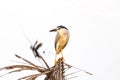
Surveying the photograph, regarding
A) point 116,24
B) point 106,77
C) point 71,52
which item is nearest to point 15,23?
point 71,52

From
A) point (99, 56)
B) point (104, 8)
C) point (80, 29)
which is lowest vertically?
point (99, 56)

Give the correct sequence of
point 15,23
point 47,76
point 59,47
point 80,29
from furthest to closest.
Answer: point 80,29 → point 15,23 → point 59,47 → point 47,76

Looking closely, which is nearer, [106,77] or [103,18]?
[106,77]

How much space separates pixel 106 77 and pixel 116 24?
582mm

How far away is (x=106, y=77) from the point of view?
7.42ft

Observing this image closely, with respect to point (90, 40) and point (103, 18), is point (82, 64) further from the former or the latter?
point (103, 18)

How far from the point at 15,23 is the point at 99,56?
2.41 ft

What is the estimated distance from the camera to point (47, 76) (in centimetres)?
54

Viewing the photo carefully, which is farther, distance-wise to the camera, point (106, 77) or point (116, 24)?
point (116, 24)

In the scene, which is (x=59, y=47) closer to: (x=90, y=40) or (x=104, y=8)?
(x=90, y=40)

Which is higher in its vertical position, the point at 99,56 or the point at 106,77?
the point at 99,56

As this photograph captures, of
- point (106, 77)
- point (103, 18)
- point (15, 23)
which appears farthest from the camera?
point (103, 18)

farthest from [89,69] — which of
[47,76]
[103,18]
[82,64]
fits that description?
[47,76]

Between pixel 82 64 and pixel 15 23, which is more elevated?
pixel 15 23
